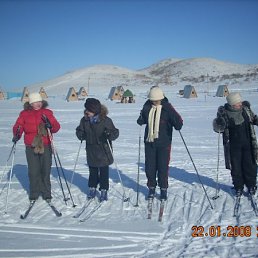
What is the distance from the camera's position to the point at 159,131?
18.0 ft

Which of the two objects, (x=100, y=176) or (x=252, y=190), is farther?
(x=100, y=176)

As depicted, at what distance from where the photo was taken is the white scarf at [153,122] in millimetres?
5484

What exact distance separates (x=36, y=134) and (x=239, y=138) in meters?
3.39

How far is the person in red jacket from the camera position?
560 cm

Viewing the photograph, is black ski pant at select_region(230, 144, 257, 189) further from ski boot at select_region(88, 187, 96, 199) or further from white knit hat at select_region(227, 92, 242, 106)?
ski boot at select_region(88, 187, 96, 199)

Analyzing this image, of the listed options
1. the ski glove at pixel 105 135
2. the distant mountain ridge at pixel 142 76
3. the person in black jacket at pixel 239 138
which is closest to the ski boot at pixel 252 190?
the person in black jacket at pixel 239 138

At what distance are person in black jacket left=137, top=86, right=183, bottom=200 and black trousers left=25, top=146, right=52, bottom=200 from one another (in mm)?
1722

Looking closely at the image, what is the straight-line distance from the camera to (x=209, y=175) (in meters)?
7.59

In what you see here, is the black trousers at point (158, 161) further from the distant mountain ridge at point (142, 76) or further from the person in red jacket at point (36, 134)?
the distant mountain ridge at point (142, 76)

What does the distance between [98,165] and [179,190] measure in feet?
6.04

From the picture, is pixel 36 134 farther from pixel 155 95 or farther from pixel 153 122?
pixel 155 95

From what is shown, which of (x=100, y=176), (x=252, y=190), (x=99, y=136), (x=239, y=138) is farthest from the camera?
(x=100, y=176)

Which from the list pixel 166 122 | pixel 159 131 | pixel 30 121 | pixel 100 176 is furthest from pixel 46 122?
pixel 166 122

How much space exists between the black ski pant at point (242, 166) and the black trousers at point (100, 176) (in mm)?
2179
